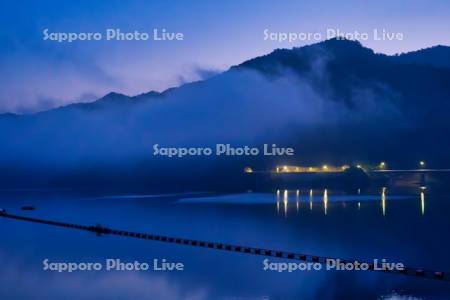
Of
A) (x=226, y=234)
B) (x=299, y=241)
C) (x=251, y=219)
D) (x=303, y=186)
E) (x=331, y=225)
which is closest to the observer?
(x=299, y=241)

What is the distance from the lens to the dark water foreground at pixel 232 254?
2492cm

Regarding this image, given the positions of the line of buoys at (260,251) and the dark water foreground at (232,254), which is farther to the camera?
the dark water foreground at (232,254)

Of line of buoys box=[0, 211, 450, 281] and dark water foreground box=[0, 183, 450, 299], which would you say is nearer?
line of buoys box=[0, 211, 450, 281]

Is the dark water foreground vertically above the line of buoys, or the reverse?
the line of buoys

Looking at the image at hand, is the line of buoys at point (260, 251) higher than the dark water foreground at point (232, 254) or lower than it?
higher

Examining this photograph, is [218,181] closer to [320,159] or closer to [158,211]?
[320,159]

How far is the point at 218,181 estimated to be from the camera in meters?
193

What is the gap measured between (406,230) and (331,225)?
282 inches

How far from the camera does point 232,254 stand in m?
33.8

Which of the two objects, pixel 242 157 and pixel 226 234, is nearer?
pixel 226 234

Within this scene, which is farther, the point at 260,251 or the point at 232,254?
the point at 232,254

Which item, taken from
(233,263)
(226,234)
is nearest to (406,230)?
(226,234)

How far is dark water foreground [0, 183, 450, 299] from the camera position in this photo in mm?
24922

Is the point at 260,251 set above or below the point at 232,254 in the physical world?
above
